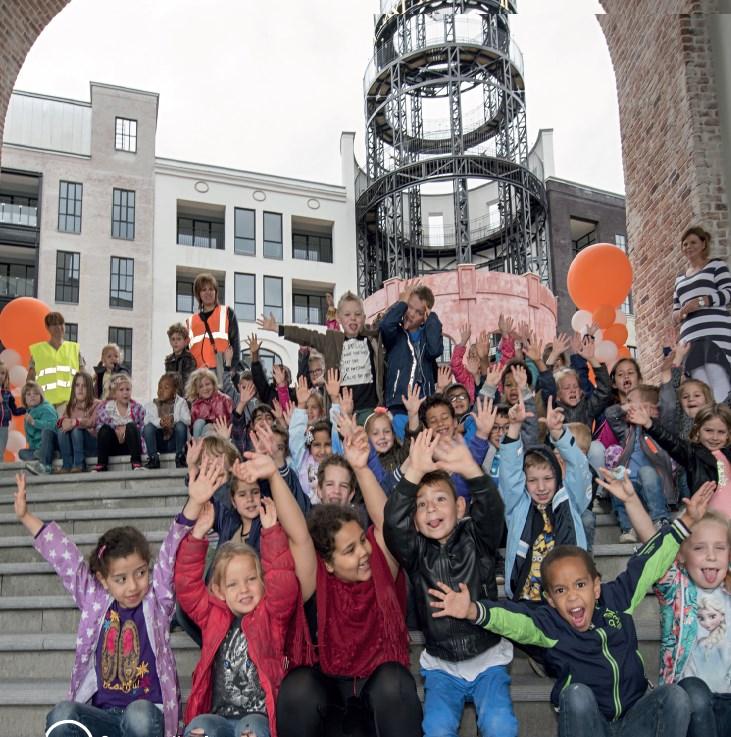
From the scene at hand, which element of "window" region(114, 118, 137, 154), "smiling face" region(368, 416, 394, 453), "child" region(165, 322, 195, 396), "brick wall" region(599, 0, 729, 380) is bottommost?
"smiling face" region(368, 416, 394, 453)

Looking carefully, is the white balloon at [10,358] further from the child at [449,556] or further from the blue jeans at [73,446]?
the child at [449,556]

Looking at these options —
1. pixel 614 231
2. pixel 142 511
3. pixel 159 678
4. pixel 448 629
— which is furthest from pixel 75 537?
pixel 614 231

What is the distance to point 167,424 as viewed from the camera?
699 cm

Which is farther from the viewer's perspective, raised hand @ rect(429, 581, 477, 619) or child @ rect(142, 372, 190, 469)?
child @ rect(142, 372, 190, 469)

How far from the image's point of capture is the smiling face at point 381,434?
4711 mm

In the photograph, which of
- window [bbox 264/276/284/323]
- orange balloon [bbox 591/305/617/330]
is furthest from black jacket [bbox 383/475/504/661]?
window [bbox 264/276/284/323]

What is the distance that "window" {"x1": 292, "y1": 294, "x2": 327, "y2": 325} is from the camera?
92.9 ft

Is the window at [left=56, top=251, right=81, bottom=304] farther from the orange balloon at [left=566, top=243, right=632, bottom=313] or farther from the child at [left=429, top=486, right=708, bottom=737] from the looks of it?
the child at [left=429, top=486, right=708, bottom=737]

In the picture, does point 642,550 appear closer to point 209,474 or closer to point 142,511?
point 209,474

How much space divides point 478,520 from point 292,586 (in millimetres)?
810

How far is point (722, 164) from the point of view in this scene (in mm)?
7020

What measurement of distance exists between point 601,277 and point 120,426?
4.84m

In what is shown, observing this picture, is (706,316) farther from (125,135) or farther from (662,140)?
(125,135)

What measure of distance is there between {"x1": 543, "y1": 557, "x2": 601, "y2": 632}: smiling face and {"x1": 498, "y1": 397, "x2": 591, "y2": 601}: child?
64 cm
